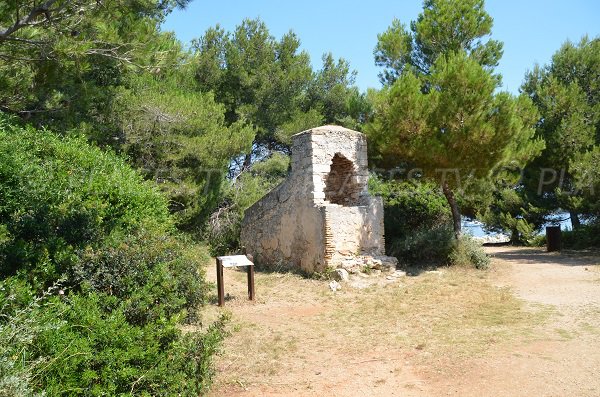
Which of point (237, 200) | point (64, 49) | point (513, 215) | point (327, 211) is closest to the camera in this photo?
point (64, 49)

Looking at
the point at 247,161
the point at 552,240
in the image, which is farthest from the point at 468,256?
the point at 247,161

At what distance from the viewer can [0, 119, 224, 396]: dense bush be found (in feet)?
10.6

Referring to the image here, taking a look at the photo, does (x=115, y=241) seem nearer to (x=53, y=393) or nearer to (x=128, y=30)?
(x=53, y=393)

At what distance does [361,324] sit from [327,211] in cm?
347

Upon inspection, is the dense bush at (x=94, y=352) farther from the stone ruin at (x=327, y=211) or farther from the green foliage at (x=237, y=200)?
the green foliage at (x=237, y=200)

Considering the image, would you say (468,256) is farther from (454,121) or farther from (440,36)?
(440,36)

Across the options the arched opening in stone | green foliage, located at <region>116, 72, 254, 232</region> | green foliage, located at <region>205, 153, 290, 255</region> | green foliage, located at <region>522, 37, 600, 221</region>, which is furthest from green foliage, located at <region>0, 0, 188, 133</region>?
green foliage, located at <region>522, 37, 600, 221</region>

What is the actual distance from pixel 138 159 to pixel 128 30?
5802mm

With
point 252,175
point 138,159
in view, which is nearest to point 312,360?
point 138,159

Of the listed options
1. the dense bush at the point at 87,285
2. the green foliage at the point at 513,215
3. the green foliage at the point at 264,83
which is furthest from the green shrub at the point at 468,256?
the green foliage at the point at 264,83

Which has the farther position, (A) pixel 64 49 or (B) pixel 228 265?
(B) pixel 228 265

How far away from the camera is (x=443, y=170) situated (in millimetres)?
10914

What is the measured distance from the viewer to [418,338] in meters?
5.85

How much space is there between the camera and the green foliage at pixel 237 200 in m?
15.0
